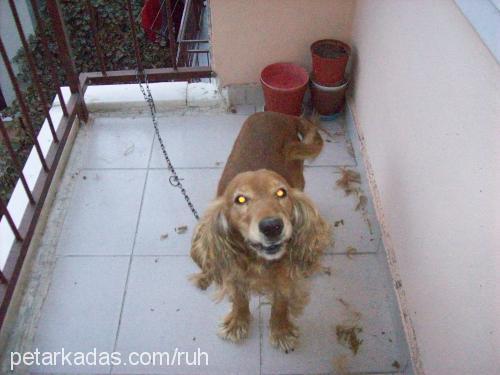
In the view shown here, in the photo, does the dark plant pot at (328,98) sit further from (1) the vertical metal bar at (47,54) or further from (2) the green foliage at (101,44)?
(2) the green foliage at (101,44)

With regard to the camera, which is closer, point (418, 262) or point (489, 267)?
point (489, 267)

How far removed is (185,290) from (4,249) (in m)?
0.99

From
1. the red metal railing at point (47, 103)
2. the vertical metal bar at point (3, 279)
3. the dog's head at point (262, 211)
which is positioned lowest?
the vertical metal bar at point (3, 279)

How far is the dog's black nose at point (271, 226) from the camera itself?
1655mm

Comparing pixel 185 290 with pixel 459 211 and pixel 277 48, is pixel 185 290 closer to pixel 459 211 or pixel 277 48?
pixel 459 211

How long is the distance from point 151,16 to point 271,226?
16.3 ft

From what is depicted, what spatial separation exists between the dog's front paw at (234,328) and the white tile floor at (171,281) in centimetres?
4

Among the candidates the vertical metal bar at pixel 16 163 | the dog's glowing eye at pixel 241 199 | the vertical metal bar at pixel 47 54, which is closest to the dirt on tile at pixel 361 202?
the dog's glowing eye at pixel 241 199

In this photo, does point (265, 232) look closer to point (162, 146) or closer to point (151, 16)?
point (162, 146)

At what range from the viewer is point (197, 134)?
11.2 ft

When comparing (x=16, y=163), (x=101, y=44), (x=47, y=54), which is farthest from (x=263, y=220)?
(x=101, y=44)

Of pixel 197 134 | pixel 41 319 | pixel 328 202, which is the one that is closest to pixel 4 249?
pixel 41 319

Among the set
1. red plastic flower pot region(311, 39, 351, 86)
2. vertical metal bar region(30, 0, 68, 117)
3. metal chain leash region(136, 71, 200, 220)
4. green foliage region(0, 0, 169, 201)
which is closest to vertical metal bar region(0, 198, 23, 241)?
metal chain leash region(136, 71, 200, 220)

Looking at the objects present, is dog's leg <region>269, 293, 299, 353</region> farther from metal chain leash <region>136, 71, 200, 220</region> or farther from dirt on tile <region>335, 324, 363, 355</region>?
metal chain leash <region>136, 71, 200, 220</region>
